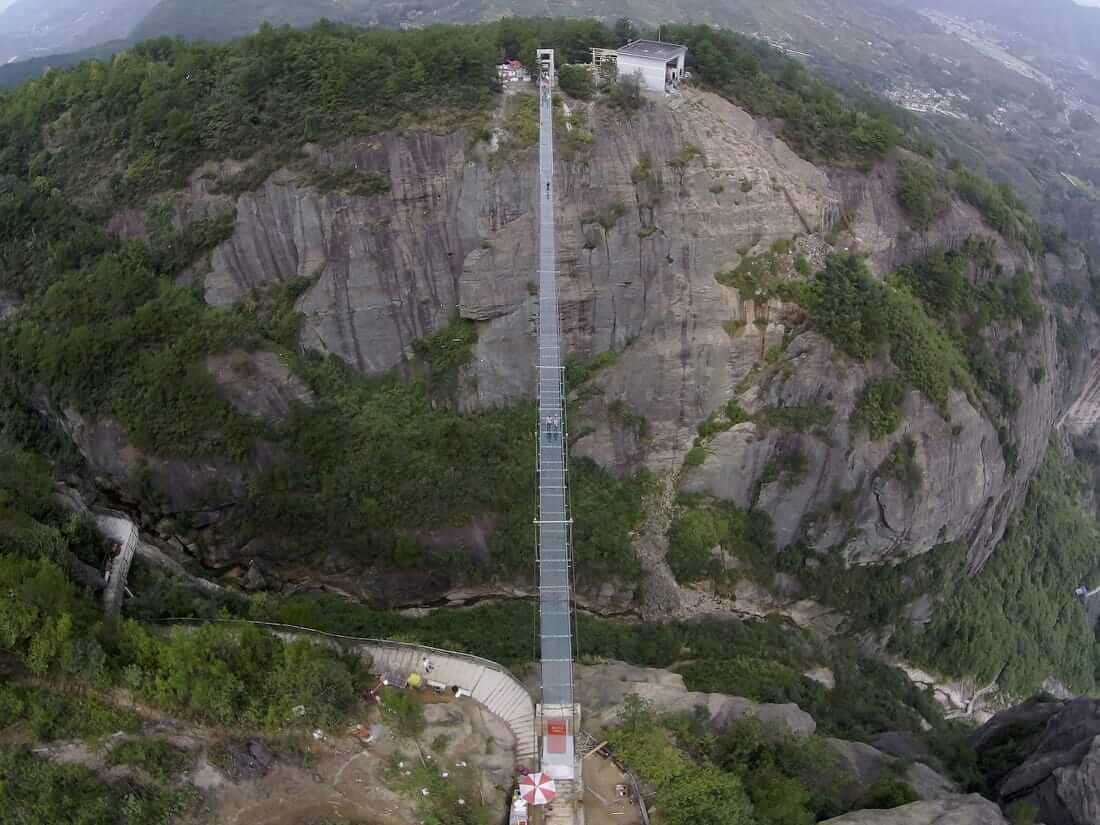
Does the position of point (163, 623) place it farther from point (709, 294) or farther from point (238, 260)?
point (709, 294)

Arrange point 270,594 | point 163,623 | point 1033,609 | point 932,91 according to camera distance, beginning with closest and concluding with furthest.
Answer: point 163,623 → point 270,594 → point 1033,609 → point 932,91

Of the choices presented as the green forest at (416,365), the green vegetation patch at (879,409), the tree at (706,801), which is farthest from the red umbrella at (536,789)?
the green vegetation patch at (879,409)

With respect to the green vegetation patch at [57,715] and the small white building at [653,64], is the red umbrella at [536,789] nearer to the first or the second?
the green vegetation patch at [57,715]

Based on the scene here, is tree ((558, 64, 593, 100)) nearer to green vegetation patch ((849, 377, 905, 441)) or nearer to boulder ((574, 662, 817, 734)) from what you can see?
green vegetation patch ((849, 377, 905, 441))

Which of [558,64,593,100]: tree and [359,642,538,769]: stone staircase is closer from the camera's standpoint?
[359,642,538,769]: stone staircase

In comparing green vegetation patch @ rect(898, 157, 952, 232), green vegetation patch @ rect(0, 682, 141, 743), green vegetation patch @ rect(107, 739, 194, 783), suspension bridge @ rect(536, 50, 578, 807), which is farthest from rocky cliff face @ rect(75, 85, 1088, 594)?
green vegetation patch @ rect(107, 739, 194, 783)

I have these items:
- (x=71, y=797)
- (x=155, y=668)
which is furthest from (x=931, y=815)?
(x=71, y=797)

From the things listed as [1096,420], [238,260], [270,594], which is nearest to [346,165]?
[238,260]

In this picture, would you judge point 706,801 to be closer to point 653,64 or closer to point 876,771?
point 876,771
